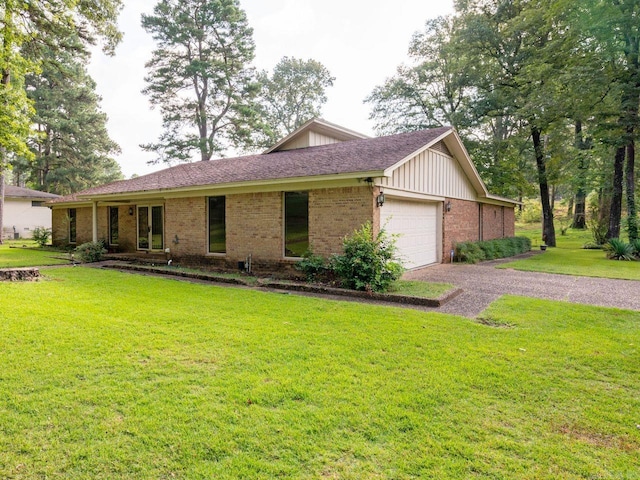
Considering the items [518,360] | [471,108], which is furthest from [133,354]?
[471,108]

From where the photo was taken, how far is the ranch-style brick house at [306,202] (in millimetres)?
9188

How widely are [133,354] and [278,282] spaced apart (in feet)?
15.8

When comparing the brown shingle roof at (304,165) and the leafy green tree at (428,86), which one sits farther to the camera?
the leafy green tree at (428,86)

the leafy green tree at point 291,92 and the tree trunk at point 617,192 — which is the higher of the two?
the leafy green tree at point 291,92

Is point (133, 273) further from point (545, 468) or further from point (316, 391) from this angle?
point (545, 468)

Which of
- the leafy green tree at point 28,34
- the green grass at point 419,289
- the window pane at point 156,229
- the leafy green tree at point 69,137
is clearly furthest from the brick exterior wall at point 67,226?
the green grass at point 419,289

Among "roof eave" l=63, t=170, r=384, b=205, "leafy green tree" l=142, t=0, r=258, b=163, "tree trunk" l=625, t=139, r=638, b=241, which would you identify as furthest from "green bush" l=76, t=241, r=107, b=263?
"tree trunk" l=625, t=139, r=638, b=241

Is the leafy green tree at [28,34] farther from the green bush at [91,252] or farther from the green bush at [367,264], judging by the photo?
the green bush at [367,264]

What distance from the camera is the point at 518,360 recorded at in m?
4.16

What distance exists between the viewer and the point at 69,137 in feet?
107

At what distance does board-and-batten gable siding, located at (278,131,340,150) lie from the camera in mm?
14883

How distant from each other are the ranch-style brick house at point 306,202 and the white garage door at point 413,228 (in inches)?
1.3

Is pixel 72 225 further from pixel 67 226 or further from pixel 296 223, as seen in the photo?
pixel 296 223

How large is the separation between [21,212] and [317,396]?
3537 centimetres
